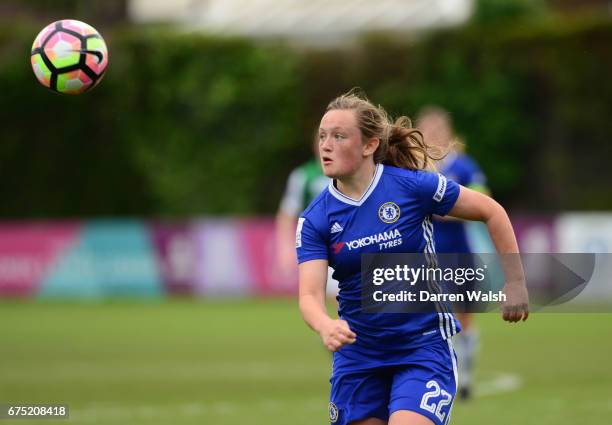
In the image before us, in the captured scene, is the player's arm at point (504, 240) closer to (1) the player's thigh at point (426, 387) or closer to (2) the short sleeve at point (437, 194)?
(2) the short sleeve at point (437, 194)

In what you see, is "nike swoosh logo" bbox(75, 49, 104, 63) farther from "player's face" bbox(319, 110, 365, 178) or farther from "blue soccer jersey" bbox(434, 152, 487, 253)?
"blue soccer jersey" bbox(434, 152, 487, 253)

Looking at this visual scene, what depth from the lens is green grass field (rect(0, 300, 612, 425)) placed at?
1020 centimetres

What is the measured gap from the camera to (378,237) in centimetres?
584

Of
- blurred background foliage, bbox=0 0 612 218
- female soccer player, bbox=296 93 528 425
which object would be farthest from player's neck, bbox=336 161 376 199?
blurred background foliage, bbox=0 0 612 218

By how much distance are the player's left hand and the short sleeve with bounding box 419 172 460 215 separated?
510mm

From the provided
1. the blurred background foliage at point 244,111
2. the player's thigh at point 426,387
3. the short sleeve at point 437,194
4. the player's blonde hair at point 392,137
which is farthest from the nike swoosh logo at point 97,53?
the blurred background foliage at point 244,111

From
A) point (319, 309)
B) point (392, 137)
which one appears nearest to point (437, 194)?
point (392, 137)

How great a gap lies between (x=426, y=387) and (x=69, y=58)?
3.05 m

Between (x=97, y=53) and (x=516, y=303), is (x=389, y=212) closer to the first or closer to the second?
(x=516, y=303)

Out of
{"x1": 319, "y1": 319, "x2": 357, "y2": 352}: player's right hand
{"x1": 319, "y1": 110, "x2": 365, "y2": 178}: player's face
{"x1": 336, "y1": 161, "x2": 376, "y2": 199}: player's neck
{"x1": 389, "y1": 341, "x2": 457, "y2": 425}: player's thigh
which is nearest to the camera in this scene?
{"x1": 319, "y1": 319, "x2": 357, "y2": 352}: player's right hand

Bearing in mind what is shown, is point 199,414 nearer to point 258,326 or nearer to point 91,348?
point 91,348

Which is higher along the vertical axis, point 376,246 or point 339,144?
point 339,144

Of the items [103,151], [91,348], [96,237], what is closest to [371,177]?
[91,348]

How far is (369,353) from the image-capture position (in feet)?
19.4
